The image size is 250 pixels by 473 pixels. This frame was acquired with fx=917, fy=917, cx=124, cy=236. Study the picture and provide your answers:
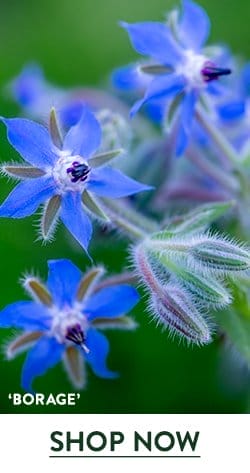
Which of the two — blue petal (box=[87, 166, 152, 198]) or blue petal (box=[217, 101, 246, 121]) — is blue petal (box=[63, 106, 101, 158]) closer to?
blue petal (box=[87, 166, 152, 198])

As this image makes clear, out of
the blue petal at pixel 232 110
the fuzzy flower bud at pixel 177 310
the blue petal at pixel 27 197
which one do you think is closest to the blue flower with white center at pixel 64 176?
the blue petal at pixel 27 197

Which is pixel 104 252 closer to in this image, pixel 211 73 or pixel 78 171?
pixel 211 73

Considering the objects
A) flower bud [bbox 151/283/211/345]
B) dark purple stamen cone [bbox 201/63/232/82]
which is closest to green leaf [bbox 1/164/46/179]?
flower bud [bbox 151/283/211/345]

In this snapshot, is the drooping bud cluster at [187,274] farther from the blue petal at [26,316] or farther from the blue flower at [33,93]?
the blue flower at [33,93]

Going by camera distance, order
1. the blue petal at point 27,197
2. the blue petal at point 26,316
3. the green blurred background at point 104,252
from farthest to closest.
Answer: the green blurred background at point 104,252 → the blue petal at point 26,316 → the blue petal at point 27,197

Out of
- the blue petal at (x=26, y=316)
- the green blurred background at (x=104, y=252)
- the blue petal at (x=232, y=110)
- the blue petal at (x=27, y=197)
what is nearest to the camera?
the blue petal at (x=27, y=197)

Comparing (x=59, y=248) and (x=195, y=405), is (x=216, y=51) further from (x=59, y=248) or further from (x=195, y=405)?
(x=195, y=405)

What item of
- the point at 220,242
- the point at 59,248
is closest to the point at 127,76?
the point at 59,248
